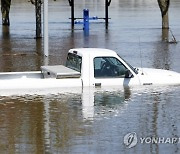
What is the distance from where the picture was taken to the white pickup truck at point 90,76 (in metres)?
15.5

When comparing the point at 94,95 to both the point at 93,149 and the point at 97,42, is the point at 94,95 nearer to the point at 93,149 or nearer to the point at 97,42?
the point at 93,149

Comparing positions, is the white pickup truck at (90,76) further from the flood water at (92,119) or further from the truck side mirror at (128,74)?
the flood water at (92,119)

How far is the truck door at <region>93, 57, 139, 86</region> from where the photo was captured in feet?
51.6

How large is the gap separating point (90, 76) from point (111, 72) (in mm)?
557

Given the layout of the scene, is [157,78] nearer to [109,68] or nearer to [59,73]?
[109,68]

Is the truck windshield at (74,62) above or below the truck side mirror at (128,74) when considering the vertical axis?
above

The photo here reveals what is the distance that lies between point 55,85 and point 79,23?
2875cm

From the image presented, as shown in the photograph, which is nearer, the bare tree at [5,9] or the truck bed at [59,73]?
the truck bed at [59,73]

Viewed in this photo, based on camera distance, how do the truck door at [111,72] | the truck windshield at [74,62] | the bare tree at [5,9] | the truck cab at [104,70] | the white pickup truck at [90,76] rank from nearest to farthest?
the white pickup truck at [90,76] < the truck cab at [104,70] < the truck door at [111,72] < the truck windshield at [74,62] < the bare tree at [5,9]

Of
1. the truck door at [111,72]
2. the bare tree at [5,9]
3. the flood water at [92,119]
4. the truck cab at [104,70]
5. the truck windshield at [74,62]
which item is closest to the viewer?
the flood water at [92,119]

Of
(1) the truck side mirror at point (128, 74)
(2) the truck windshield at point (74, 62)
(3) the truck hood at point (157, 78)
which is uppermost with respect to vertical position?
(2) the truck windshield at point (74, 62)

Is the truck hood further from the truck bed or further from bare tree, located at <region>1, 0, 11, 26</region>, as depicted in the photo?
bare tree, located at <region>1, 0, 11, 26</region>

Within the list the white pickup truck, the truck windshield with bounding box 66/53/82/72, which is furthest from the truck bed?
the truck windshield with bounding box 66/53/82/72

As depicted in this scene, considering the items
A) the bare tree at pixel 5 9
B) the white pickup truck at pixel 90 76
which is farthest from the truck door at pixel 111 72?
the bare tree at pixel 5 9
